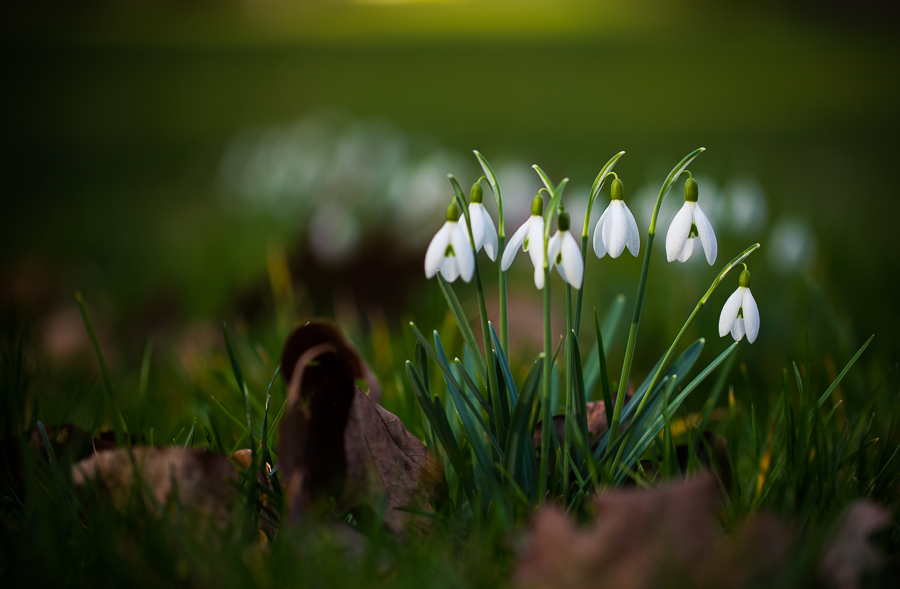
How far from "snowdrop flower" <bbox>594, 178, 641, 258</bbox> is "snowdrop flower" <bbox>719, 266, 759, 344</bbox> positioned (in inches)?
5.3

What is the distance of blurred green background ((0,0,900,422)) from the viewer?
186 cm

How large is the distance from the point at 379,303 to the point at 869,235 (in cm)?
184

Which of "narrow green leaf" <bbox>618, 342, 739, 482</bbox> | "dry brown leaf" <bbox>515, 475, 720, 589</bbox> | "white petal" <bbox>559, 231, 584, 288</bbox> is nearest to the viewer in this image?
"dry brown leaf" <bbox>515, 475, 720, 589</bbox>

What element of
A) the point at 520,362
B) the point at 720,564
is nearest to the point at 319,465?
the point at 720,564

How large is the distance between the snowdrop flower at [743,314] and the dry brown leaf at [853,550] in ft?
0.67

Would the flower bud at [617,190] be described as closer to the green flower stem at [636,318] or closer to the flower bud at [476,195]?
the green flower stem at [636,318]

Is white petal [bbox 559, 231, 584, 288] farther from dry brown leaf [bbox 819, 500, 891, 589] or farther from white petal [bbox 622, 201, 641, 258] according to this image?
dry brown leaf [bbox 819, 500, 891, 589]

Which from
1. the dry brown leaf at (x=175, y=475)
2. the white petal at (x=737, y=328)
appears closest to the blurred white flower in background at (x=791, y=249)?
the white petal at (x=737, y=328)

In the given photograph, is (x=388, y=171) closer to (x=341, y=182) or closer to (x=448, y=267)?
(x=341, y=182)

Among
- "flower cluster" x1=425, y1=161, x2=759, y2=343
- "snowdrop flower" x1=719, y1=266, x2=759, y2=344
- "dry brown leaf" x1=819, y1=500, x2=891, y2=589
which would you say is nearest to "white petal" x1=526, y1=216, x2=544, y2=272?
"flower cluster" x1=425, y1=161, x2=759, y2=343

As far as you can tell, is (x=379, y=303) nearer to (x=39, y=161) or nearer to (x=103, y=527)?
(x=103, y=527)

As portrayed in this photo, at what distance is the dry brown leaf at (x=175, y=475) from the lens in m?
A: 0.73

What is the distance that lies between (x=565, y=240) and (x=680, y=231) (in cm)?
17

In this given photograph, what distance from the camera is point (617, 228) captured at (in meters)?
0.75
